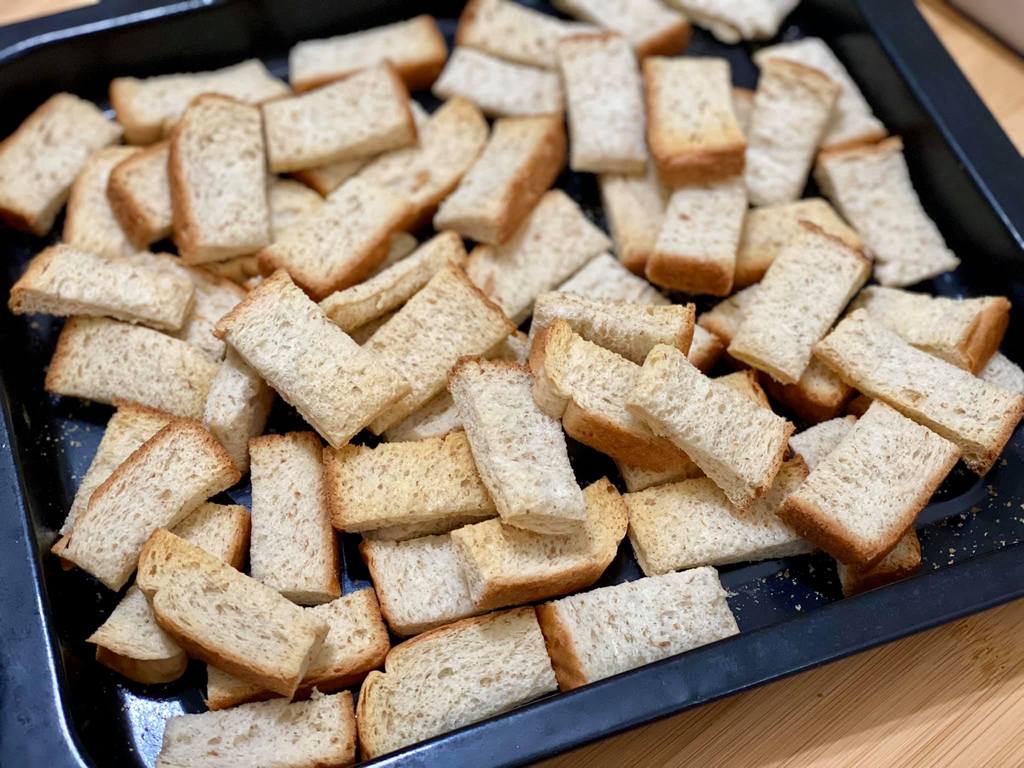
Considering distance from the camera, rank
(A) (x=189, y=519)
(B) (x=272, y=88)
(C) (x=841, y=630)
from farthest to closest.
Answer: (B) (x=272, y=88)
(A) (x=189, y=519)
(C) (x=841, y=630)

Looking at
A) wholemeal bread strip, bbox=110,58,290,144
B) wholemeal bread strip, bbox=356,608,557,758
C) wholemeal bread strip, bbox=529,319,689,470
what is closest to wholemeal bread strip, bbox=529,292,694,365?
wholemeal bread strip, bbox=529,319,689,470

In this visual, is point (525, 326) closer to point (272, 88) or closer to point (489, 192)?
point (489, 192)

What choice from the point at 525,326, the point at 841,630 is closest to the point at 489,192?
the point at 525,326

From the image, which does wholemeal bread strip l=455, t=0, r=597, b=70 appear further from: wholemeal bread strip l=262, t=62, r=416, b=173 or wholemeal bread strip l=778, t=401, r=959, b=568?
wholemeal bread strip l=778, t=401, r=959, b=568

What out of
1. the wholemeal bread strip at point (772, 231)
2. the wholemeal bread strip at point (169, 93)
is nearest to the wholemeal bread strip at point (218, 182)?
the wholemeal bread strip at point (169, 93)

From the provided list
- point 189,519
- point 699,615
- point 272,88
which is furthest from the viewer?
point 272,88
